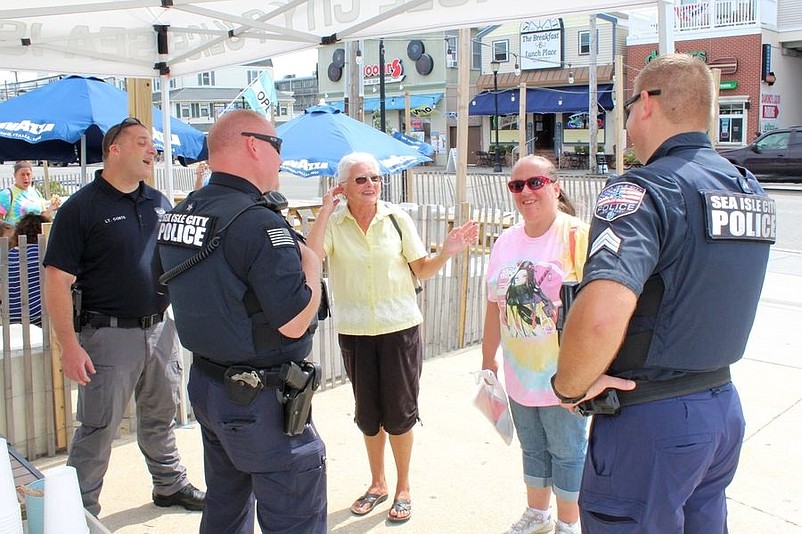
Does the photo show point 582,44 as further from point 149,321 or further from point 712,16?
point 149,321

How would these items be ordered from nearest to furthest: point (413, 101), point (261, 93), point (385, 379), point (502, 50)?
point (385, 379), point (261, 93), point (502, 50), point (413, 101)

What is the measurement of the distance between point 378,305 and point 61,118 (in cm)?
598

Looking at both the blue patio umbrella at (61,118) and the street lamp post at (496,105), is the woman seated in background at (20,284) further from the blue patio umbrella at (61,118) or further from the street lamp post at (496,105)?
the street lamp post at (496,105)

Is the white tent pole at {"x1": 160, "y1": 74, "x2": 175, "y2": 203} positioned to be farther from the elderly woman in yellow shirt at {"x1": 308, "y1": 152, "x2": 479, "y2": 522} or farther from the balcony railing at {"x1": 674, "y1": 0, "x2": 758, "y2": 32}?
the balcony railing at {"x1": 674, "y1": 0, "x2": 758, "y2": 32}

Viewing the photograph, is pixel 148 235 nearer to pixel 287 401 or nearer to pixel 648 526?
pixel 287 401

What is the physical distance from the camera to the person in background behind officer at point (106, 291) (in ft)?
10.6

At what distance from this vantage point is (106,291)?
3.32 metres

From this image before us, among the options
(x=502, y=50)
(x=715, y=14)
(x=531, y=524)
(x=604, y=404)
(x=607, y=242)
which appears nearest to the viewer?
(x=607, y=242)

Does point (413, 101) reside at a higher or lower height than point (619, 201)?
higher

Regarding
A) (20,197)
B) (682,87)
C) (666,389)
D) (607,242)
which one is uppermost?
(682,87)

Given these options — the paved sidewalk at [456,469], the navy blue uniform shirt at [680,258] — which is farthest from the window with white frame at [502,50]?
the navy blue uniform shirt at [680,258]

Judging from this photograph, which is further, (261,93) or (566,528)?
(261,93)

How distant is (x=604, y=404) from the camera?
6.72 feet

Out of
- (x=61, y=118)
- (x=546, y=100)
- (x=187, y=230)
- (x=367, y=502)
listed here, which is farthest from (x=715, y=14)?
(x=187, y=230)
